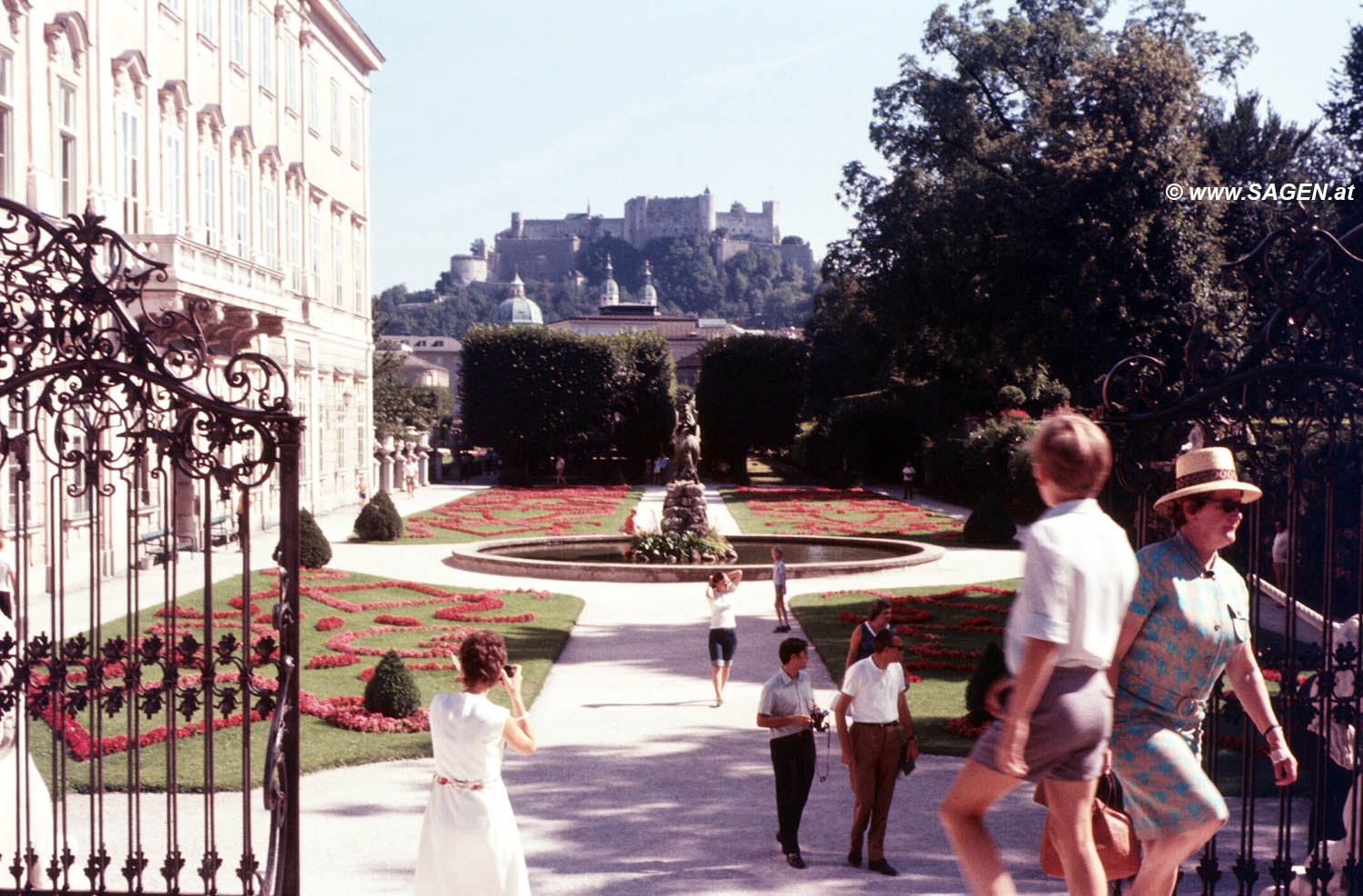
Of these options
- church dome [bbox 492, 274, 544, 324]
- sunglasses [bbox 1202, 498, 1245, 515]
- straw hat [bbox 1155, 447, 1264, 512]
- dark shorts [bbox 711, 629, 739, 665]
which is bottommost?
dark shorts [bbox 711, 629, 739, 665]

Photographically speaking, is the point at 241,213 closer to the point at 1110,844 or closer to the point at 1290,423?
the point at 1290,423

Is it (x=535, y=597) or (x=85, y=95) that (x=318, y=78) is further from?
(x=535, y=597)

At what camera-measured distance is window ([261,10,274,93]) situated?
31469 mm

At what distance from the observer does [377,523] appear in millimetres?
29406

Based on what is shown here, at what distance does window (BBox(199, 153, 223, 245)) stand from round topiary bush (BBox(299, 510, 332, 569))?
24.2 feet

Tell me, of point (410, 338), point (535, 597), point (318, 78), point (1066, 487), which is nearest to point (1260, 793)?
point (1066, 487)

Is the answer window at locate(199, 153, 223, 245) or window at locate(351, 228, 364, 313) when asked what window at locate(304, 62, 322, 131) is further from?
window at locate(199, 153, 223, 245)

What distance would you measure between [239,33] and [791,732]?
2612 centimetres

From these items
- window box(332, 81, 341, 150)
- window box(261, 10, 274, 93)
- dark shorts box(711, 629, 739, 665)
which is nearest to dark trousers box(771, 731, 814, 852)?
dark shorts box(711, 629, 739, 665)

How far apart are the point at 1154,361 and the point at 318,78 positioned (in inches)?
1323

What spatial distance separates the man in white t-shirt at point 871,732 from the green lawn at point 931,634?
3.10m

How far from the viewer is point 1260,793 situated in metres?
9.46

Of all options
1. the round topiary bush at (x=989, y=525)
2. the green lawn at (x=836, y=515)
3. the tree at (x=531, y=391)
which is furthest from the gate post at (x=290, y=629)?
the tree at (x=531, y=391)

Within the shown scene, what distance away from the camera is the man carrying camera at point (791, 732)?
26.0ft
